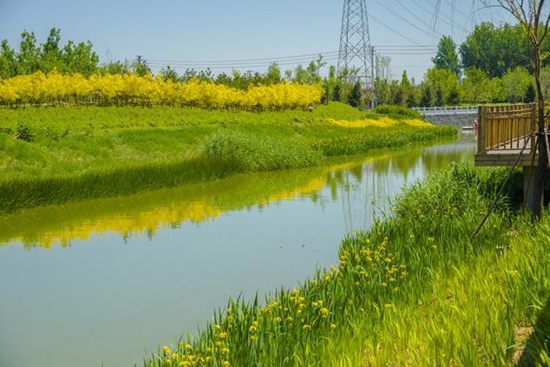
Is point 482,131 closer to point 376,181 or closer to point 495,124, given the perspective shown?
point 495,124

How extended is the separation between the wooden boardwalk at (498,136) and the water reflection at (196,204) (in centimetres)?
285

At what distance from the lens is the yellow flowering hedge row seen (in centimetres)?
4612

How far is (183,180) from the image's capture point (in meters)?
23.9

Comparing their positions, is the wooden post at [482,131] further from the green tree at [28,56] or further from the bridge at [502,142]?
the green tree at [28,56]

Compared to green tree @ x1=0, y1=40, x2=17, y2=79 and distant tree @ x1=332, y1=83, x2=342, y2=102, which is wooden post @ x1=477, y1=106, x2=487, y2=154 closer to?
green tree @ x1=0, y1=40, x2=17, y2=79

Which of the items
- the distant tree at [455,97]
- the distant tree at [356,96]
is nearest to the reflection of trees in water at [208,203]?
the distant tree at [356,96]

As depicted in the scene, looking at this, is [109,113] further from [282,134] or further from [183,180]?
[183,180]

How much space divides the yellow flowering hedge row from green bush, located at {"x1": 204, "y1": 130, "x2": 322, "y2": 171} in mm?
21694

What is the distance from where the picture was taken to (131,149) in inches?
1187

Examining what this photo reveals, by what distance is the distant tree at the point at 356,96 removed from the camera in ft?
270

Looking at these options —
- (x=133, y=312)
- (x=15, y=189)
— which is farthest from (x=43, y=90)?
(x=133, y=312)

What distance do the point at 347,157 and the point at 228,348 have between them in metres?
31.6

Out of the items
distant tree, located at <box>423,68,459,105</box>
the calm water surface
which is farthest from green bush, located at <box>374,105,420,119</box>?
the calm water surface

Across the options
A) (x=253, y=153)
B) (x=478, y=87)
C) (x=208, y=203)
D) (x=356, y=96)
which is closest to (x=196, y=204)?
(x=208, y=203)
